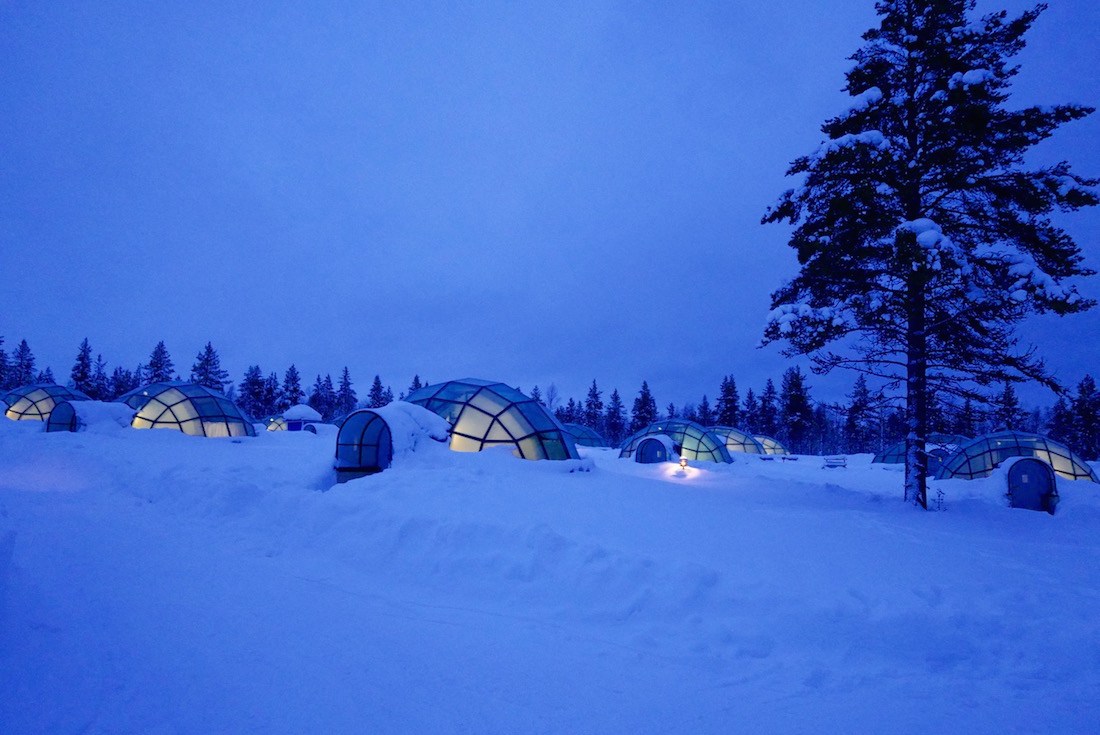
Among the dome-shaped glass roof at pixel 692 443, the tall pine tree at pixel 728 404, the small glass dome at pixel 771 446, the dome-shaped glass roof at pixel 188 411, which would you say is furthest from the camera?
the tall pine tree at pixel 728 404

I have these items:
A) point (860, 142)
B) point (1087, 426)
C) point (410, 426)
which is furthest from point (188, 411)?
point (1087, 426)

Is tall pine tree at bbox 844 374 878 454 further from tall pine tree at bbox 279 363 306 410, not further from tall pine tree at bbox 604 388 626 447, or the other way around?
tall pine tree at bbox 279 363 306 410

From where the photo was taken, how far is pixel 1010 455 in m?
19.3

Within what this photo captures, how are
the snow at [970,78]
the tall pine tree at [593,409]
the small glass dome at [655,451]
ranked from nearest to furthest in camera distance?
the snow at [970,78]
the small glass dome at [655,451]
the tall pine tree at [593,409]

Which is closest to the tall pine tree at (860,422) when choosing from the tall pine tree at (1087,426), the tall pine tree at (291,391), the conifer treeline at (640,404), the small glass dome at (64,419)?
the conifer treeline at (640,404)

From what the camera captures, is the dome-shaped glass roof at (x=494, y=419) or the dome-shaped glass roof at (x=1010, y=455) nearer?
the dome-shaped glass roof at (x=494, y=419)

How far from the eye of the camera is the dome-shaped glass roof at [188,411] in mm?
Answer: 22719

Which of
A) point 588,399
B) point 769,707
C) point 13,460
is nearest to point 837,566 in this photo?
point 769,707

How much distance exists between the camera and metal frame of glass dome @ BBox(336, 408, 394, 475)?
1177cm

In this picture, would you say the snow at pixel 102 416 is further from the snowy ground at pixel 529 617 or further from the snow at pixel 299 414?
the snow at pixel 299 414

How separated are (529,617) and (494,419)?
8838 mm

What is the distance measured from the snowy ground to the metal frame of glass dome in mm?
3100

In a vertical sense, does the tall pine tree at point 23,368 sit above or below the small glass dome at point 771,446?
above

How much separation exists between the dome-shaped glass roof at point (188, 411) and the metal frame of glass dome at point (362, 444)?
1505 cm
